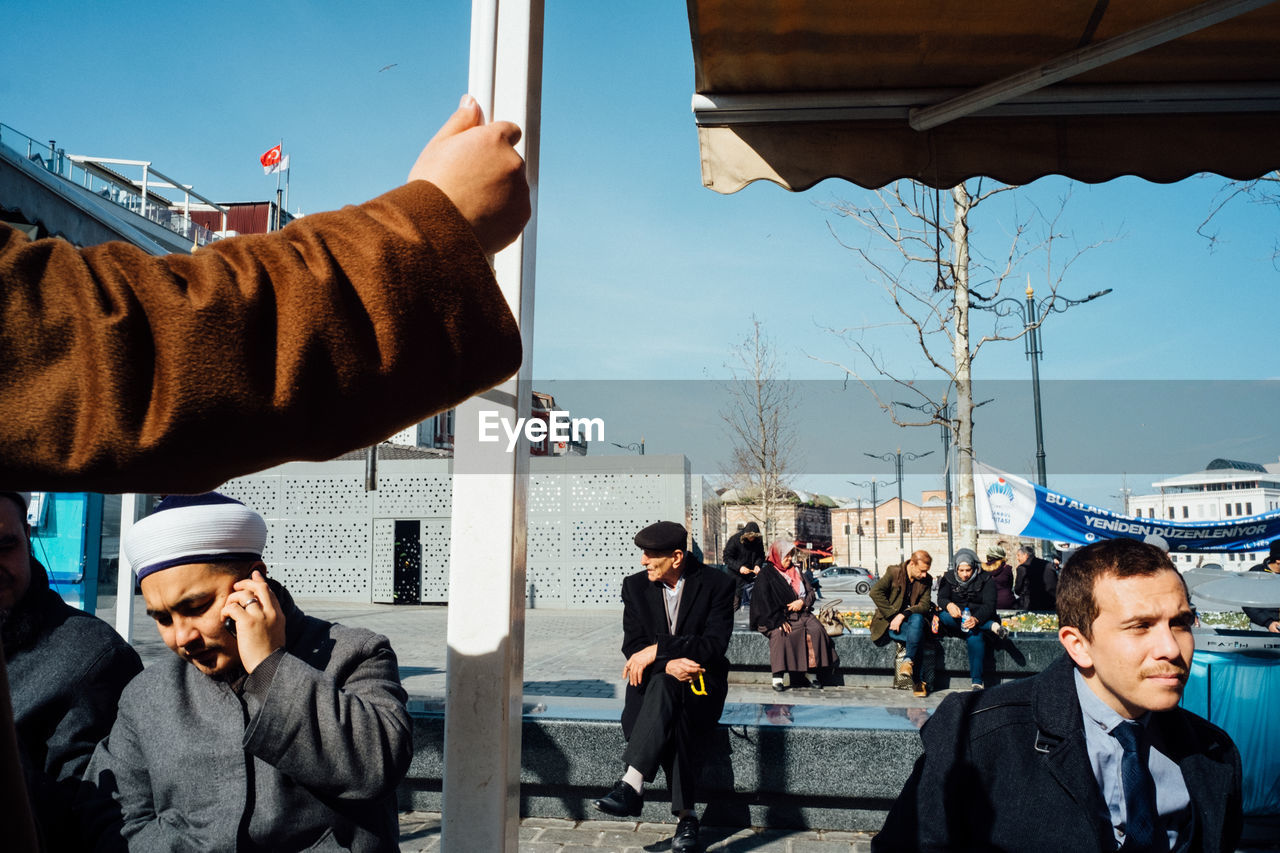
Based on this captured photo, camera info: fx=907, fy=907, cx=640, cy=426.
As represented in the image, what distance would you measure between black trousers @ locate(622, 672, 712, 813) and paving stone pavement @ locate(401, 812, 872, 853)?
33cm

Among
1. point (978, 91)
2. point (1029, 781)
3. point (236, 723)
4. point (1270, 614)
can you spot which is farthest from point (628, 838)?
point (1270, 614)

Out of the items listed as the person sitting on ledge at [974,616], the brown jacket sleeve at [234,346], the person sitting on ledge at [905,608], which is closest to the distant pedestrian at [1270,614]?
the person sitting on ledge at [974,616]

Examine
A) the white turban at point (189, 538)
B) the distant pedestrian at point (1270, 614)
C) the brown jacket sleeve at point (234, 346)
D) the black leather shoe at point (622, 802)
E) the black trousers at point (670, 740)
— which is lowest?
the black leather shoe at point (622, 802)

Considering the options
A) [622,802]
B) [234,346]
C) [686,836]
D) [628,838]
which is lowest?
[628,838]

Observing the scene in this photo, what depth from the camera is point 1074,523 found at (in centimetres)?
1370

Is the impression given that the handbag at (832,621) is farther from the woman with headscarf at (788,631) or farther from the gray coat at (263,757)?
the gray coat at (263,757)

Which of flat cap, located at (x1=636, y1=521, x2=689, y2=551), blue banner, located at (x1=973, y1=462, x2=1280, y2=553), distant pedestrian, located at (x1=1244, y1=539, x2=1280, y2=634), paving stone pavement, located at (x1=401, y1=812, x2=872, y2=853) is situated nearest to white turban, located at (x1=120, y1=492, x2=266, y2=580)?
paving stone pavement, located at (x1=401, y1=812, x2=872, y2=853)

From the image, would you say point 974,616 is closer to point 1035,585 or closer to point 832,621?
point 832,621

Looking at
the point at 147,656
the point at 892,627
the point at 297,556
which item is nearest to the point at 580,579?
the point at 297,556

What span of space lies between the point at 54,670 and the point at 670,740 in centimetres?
369

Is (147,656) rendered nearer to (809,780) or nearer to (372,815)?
(809,780)

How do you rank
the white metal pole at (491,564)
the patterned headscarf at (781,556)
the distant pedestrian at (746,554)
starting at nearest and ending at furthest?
1. the white metal pole at (491,564)
2. the patterned headscarf at (781,556)
3. the distant pedestrian at (746,554)

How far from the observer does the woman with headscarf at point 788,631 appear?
10.6 metres

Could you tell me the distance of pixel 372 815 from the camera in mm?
2201
